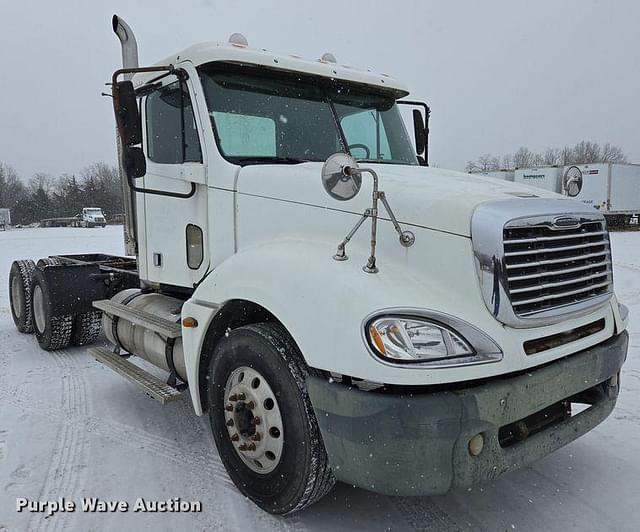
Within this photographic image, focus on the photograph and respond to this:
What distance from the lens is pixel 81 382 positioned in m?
5.43

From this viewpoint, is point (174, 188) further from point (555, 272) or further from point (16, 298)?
point (16, 298)

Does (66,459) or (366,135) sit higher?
(366,135)

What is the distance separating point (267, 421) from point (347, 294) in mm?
927

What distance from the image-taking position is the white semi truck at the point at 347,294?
7.64ft

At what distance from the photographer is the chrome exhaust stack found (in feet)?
16.1

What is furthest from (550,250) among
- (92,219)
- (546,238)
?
(92,219)

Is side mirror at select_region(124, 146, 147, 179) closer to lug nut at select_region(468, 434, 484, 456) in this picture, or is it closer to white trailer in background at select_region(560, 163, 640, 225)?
lug nut at select_region(468, 434, 484, 456)

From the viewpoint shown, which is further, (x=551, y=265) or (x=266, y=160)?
(x=266, y=160)

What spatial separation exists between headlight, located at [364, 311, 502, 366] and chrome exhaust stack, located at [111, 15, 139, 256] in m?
3.42

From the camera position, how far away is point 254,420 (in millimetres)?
2910

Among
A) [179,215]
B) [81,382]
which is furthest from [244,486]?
[81,382]

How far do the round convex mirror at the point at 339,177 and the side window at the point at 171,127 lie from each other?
1.51 metres

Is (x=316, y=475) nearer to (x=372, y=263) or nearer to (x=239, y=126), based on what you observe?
(x=372, y=263)

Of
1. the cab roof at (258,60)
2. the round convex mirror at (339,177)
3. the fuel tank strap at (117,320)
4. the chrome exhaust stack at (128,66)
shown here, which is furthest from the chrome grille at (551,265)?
the fuel tank strap at (117,320)
